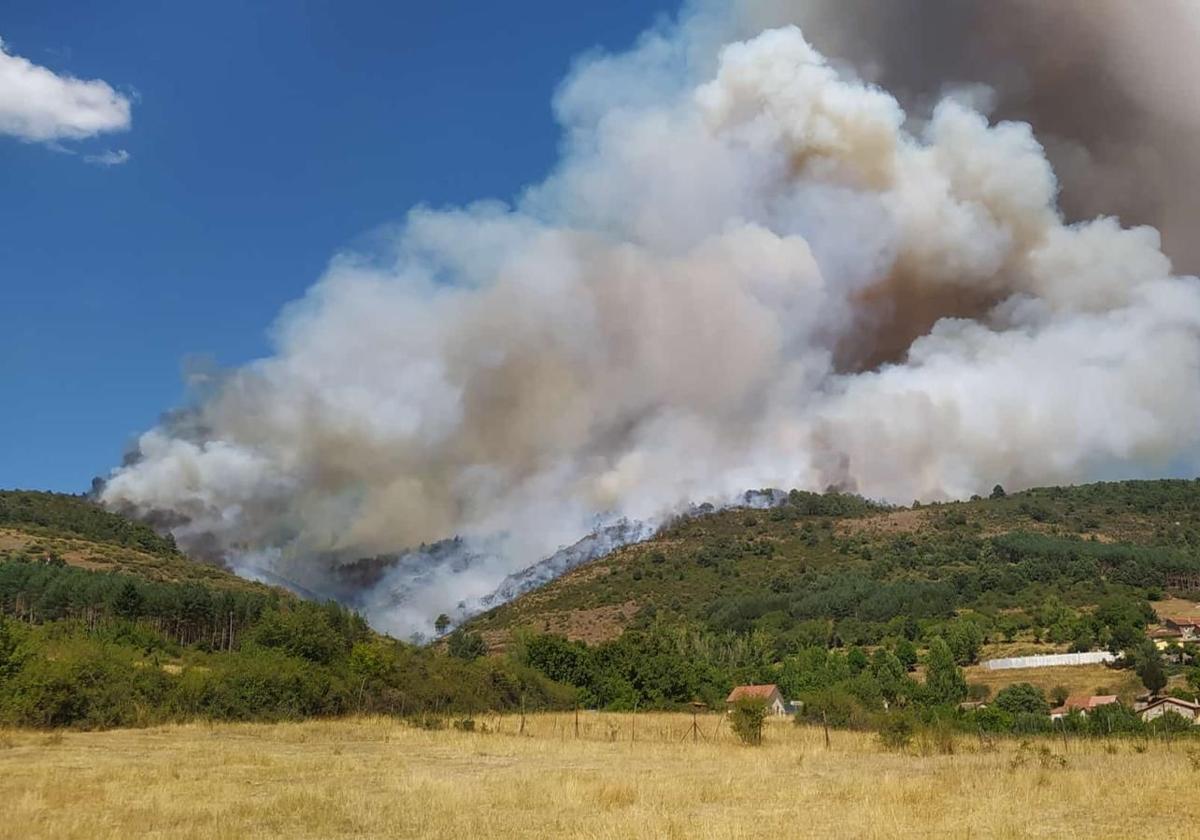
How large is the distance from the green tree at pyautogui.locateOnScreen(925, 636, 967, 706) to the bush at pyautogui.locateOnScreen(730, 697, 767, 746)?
2447 inches

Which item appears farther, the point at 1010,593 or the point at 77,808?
the point at 1010,593

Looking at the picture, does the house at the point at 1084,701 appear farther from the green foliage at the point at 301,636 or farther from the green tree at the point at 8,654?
the green tree at the point at 8,654

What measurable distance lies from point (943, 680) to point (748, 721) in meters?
74.1

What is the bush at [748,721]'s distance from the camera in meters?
43.3

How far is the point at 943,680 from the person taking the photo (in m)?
108

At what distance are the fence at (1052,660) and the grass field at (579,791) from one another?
10644 cm

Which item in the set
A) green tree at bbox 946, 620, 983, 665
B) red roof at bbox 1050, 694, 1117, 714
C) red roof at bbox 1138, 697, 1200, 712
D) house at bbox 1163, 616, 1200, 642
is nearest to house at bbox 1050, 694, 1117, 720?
red roof at bbox 1050, 694, 1117, 714

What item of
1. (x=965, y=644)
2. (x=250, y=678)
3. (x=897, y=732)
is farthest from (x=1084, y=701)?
(x=250, y=678)

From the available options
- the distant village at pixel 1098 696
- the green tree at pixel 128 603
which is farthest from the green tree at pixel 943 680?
the green tree at pixel 128 603

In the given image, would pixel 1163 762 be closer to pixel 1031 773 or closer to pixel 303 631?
pixel 1031 773

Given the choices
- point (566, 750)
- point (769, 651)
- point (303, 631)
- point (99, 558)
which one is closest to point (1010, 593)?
point (769, 651)

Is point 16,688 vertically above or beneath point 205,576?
beneath

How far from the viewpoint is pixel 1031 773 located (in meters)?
27.0

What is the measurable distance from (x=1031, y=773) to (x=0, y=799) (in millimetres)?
26965
